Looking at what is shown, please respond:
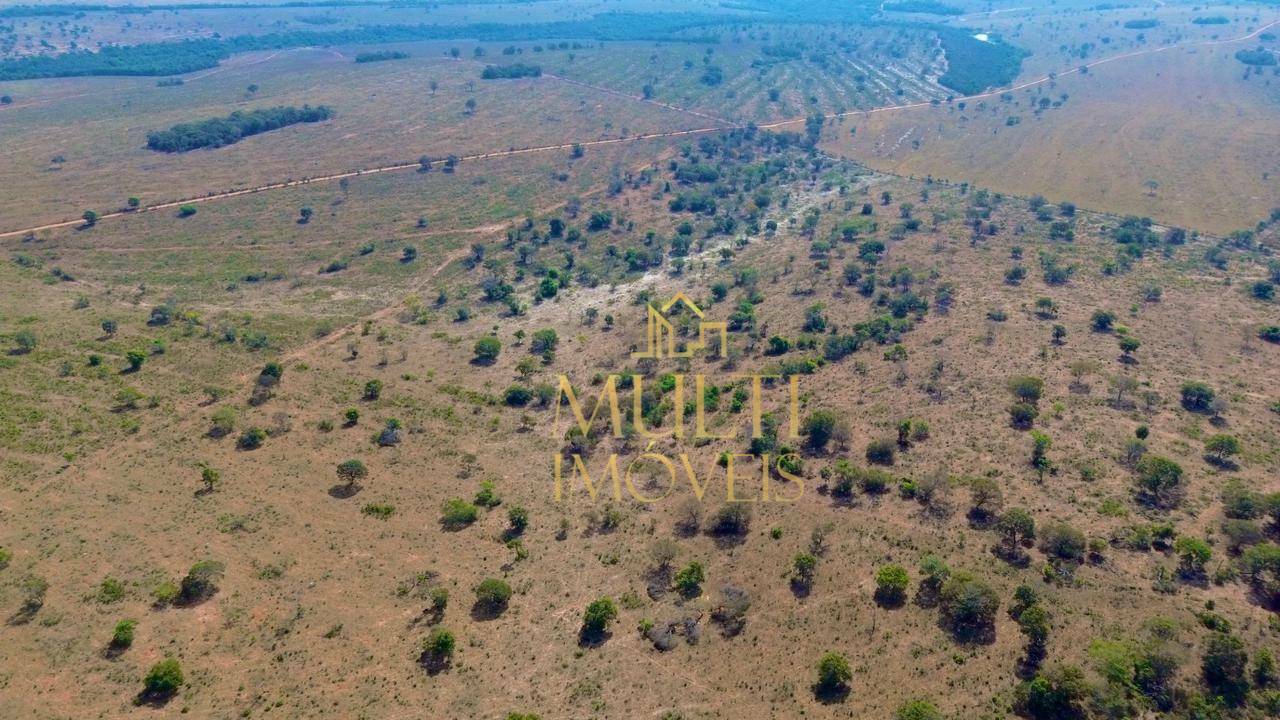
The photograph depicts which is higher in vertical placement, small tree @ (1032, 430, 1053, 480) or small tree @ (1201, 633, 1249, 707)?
small tree @ (1032, 430, 1053, 480)

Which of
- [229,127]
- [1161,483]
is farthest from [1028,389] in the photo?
[229,127]

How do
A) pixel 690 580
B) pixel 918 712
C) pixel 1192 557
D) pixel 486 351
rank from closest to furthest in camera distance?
1. pixel 918 712
2. pixel 1192 557
3. pixel 690 580
4. pixel 486 351

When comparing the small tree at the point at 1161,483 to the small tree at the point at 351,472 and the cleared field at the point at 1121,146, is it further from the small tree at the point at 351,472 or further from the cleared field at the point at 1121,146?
the cleared field at the point at 1121,146

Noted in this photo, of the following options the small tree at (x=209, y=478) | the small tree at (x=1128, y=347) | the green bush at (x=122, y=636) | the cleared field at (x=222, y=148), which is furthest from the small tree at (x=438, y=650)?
the cleared field at (x=222, y=148)

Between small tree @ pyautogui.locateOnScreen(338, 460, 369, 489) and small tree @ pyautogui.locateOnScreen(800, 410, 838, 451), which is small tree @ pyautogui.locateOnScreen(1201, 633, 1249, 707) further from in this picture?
small tree @ pyautogui.locateOnScreen(338, 460, 369, 489)

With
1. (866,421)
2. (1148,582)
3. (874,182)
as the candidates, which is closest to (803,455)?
(866,421)

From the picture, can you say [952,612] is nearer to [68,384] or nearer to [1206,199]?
[68,384]

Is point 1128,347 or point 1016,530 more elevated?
point 1128,347

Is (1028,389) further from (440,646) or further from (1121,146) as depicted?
(1121,146)

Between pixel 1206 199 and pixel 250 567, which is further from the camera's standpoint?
pixel 1206 199

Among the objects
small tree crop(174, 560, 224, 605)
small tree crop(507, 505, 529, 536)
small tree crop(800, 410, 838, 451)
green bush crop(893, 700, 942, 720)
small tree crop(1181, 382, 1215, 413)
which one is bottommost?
small tree crop(507, 505, 529, 536)

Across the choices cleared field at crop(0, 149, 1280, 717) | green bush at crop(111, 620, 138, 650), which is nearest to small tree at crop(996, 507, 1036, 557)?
cleared field at crop(0, 149, 1280, 717)
